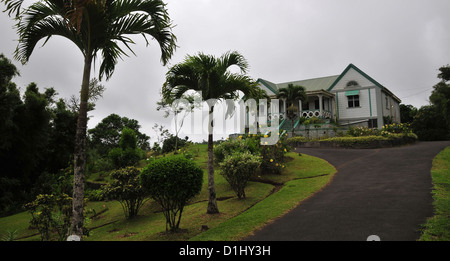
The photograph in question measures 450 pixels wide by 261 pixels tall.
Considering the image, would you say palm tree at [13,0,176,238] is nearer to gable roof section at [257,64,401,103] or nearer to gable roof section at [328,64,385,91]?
gable roof section at [257,64,401,103]

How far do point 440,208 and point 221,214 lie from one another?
5.34 meters

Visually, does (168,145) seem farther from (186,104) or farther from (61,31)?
(61,31)

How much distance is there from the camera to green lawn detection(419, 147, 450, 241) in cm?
468

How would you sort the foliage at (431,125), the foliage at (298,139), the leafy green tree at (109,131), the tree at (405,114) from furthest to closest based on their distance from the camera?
the leafy green tree at (109,131) < the tree at (405,114) < the foliage at (431,125) < the foliage at (298,139)

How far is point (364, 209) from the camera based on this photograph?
6.62 meters

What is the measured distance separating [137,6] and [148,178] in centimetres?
388

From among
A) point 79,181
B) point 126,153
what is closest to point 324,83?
point 126,153

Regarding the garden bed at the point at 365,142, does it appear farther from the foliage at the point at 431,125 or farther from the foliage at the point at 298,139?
the foliage at the point at 431,125

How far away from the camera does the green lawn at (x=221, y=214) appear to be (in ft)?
21.5

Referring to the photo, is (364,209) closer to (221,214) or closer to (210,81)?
(221,214)

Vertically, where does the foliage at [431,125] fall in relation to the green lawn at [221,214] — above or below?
above

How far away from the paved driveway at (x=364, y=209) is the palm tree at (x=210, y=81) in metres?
2.86

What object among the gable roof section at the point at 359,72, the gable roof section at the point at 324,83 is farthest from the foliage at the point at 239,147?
the gable roof section at the point at 359,72
